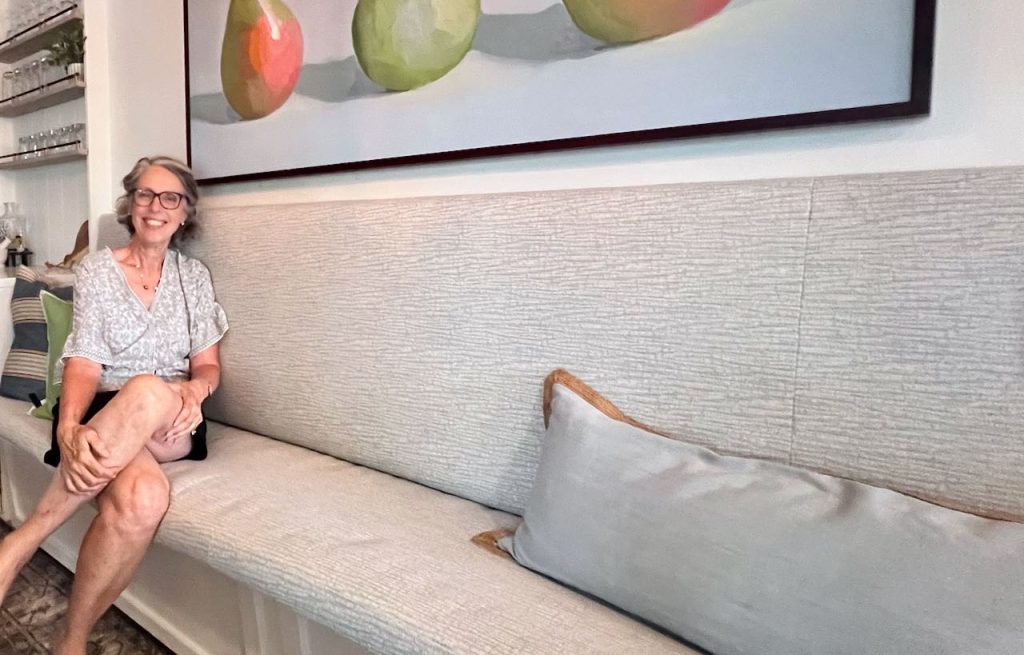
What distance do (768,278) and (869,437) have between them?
28 cm

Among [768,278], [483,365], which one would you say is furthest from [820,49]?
[483,365]

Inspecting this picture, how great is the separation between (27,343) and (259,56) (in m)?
1.22

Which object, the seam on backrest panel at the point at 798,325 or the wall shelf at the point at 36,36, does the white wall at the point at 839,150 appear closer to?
the seam on backrest panel at the point at 798,325

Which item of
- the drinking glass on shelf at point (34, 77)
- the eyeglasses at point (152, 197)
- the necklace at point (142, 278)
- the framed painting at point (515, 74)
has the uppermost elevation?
the drinking glass on shelf at point (34, 77)

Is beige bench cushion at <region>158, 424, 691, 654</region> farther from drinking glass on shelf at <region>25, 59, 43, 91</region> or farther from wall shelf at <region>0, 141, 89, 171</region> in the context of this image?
drinking glass on shelf at <region>25, 59, 43, 91</region>

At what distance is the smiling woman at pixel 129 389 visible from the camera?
1.47m

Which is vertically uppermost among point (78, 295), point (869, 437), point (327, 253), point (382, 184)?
point (382, 184)

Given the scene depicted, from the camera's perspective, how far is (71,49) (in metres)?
2.96

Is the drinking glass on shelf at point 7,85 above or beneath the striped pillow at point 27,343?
above

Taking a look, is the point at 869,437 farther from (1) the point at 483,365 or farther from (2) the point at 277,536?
(2) the point at 277,536

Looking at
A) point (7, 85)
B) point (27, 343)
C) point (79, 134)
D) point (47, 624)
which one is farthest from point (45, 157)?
point (47, 624)

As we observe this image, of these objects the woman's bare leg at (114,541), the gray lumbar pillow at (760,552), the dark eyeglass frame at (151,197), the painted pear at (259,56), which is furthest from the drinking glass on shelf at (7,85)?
the gray lumbar pillow at (760,552)

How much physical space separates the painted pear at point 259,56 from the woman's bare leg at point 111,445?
1.02 metres

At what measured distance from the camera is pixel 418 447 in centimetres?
158
